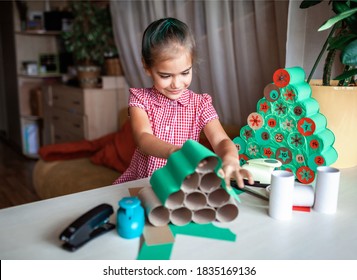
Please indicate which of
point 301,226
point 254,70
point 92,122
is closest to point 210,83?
point 254,70

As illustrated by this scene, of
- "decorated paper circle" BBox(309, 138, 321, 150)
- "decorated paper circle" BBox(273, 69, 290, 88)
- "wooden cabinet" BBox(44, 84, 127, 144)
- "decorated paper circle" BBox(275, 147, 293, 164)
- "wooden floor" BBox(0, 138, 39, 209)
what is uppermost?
"decorated paper circle" BBox(273, 69, 290, 88)

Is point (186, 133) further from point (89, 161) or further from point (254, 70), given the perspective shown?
point (89, 161)

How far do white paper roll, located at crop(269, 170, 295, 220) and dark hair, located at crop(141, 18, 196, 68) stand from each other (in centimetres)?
48

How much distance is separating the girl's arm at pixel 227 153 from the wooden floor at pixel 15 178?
7.23ft

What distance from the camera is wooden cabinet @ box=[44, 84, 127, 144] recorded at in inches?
129

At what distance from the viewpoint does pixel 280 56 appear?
191 cm

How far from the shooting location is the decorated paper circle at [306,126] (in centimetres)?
122

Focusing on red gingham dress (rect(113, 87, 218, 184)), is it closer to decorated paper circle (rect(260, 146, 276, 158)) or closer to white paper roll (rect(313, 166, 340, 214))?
decorated paper circle (rect(260, 146, 276, 158))

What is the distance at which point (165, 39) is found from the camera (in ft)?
3.81

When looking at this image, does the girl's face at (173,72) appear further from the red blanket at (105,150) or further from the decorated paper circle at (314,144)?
the red blanket at (105,150)

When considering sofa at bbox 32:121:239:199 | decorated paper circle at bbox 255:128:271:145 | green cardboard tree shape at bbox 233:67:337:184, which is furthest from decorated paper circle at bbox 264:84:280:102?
sofa at bbox 32:121:239:199

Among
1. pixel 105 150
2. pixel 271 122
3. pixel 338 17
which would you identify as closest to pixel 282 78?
pixel 271 122

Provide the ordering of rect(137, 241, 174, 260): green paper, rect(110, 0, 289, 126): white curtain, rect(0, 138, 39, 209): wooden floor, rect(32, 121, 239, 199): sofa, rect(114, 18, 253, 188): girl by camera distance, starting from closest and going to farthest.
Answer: rect(137, 241, 174, 260): green paper, rect(114, 18, 253, 188): girl, rect(110, 0, 289, 126): white curtain, rect(32, 121, 239, 199): sofa, rect(0, 138, 39, 209): wooden floor

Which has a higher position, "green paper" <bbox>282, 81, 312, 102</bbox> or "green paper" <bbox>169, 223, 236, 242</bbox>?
"green paper" <bbox>282, 81, 312, 102</bbox>
